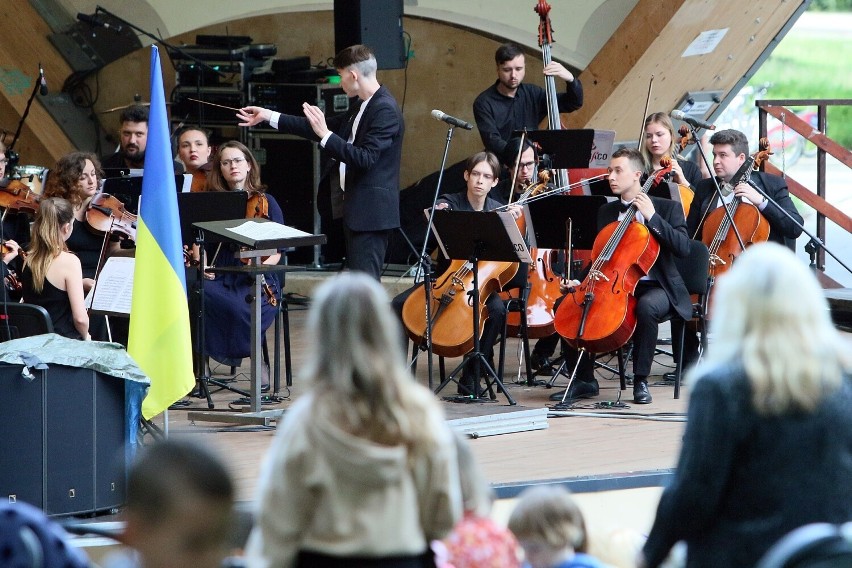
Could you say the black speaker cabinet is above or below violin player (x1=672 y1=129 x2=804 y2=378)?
below

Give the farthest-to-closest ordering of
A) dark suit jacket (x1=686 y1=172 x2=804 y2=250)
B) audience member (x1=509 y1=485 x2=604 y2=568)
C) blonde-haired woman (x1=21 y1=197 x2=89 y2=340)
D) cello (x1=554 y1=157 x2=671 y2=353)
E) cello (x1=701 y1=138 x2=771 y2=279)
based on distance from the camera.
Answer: dark suit jacket (x1=686 y1=172 x2=804 y2=250), cello (x1=701 y1=138 x2=771 y2=279), cello (x1=554 y1=157 x2=671 y2=353), blonde-haired woman (x1=21 y1=197 x2=89 y2=340), audience member (x1=509 y1=485 x2=604 y2=568)

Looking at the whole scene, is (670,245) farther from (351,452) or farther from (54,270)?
(351,452)

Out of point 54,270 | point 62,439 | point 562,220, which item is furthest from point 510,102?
point 62,439

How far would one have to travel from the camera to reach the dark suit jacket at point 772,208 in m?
7.09

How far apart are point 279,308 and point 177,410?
0.76 meters

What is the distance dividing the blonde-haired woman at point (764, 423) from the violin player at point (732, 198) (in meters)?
4.50

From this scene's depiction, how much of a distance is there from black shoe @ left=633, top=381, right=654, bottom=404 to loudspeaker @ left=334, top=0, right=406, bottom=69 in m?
2.79

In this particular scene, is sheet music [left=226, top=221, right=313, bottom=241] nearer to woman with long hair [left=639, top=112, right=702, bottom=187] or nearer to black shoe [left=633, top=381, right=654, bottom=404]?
black shoe [left=633, top=381, right=654, bottom=404]

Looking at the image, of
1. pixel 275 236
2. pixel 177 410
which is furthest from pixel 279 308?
pixel 275 236

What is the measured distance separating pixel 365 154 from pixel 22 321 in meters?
2.02

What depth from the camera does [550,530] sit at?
291cm

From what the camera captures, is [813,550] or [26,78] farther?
[26,78]

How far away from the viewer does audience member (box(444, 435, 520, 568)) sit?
2979mm

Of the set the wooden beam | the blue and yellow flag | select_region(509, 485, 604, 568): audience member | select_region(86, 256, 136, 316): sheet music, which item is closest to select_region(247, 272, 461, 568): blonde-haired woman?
select_region(509, 485, 604, 568): audience member
